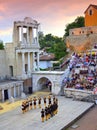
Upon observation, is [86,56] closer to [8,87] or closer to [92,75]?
[92,75]

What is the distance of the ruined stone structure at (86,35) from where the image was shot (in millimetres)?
45344

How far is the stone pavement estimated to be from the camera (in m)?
20.3

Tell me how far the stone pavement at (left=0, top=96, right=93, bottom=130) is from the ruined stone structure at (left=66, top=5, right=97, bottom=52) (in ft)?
64.1

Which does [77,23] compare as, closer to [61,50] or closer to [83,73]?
[61,50]

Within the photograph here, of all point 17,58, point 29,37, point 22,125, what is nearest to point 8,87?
point 17,58

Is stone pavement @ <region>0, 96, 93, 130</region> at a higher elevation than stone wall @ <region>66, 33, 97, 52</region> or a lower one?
lower

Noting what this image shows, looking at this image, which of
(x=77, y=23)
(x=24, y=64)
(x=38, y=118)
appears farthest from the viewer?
(x=77, y=23)

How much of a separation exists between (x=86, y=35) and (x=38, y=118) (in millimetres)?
26434

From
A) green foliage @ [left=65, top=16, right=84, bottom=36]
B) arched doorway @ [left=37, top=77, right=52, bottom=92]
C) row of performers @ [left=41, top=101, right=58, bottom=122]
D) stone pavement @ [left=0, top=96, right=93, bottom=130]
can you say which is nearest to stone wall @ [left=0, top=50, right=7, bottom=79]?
arched doorway @ [left=37, top=77, right=52, bottom=92]

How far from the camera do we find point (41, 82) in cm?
3759

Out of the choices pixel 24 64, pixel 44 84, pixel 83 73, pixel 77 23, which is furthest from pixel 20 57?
pixel 77 23

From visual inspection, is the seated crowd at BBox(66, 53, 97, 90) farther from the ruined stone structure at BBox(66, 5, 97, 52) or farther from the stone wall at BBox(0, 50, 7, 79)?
the stone wall at BBox(0, 50, 7, 79)

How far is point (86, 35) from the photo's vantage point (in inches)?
1795

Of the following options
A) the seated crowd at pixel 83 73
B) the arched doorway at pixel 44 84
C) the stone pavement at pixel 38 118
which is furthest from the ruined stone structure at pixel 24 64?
the stone pavement at pixel 38 118
